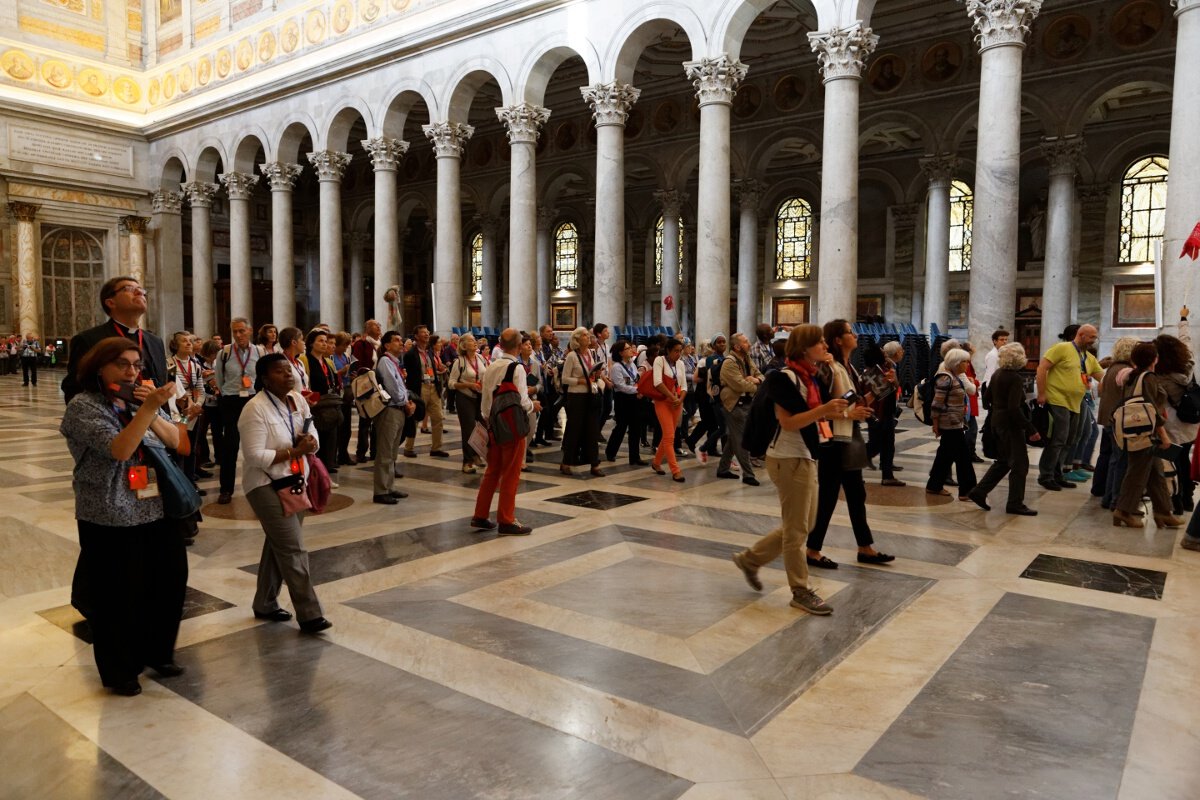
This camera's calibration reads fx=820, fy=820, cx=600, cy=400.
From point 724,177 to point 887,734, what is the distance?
47.6 ft

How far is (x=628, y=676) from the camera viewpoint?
153 inches

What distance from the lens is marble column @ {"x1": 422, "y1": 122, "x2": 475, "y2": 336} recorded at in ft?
68.7

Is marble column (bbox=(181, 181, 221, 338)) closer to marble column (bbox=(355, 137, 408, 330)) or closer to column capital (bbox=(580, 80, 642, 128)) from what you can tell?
marble column (bbox=(355, 137, 408, 330))

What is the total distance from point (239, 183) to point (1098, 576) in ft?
89.7

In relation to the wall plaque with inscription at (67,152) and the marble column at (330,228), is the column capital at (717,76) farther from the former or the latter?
the wall plaque with inscription at (67,152)

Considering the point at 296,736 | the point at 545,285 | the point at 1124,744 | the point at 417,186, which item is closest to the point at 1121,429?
the point at 1124,744

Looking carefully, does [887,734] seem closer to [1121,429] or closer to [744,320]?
[1121,429]

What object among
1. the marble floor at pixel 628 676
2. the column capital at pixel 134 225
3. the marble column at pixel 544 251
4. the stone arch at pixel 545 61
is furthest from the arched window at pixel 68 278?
the marble floor at pixel 628 676

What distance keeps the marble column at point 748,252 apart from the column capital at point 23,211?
23961mm

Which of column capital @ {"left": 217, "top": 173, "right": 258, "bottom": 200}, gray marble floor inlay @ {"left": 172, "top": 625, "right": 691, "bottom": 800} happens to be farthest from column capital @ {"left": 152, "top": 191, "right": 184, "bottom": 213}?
gray marble floor inlay @ {"left": 172, "top": 625, "right": 691, "bottom": 800}

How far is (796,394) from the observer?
481 cm

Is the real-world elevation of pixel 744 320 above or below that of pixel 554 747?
above

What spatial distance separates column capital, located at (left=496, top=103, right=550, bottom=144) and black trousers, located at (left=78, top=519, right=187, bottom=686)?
17.2 meters

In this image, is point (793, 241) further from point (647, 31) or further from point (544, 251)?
point (647, 31)
